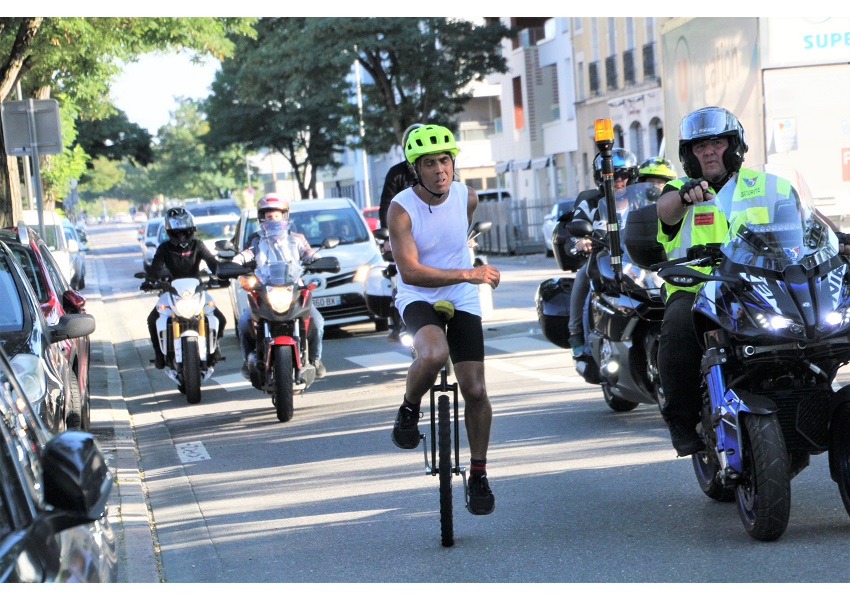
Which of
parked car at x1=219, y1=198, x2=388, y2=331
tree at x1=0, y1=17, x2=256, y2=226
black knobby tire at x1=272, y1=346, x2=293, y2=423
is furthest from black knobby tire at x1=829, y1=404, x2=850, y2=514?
tree at x1=0, y1=17, x2=256, y2=226

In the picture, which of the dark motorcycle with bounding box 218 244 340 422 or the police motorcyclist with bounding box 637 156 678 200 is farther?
the dark motorcycle with bounding box 218 244 340 422

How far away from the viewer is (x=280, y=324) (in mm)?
10219

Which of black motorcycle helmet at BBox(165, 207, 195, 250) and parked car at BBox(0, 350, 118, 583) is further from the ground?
black motorcycle helmet at BBox(165, 207, 195, 250)

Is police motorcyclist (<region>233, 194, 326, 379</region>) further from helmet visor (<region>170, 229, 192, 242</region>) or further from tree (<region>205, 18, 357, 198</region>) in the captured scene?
tree (<region>205, 18, 357, 198</region>)

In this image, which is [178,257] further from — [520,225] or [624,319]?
[520,225]

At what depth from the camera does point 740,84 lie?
13.4 metres

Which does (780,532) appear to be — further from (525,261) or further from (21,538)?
(525,261)

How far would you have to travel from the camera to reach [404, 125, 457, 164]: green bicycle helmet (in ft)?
19.8

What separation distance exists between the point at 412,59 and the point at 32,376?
35.3 m

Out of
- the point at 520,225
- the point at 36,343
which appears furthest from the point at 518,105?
the point at 36,343

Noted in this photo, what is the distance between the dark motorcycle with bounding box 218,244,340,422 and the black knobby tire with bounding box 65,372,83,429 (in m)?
1.60

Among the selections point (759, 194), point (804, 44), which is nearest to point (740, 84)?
point (804, 44)

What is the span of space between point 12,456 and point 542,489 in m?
4.27

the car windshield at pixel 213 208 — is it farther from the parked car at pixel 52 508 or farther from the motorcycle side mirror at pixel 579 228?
the parked car at pixel 52 508
